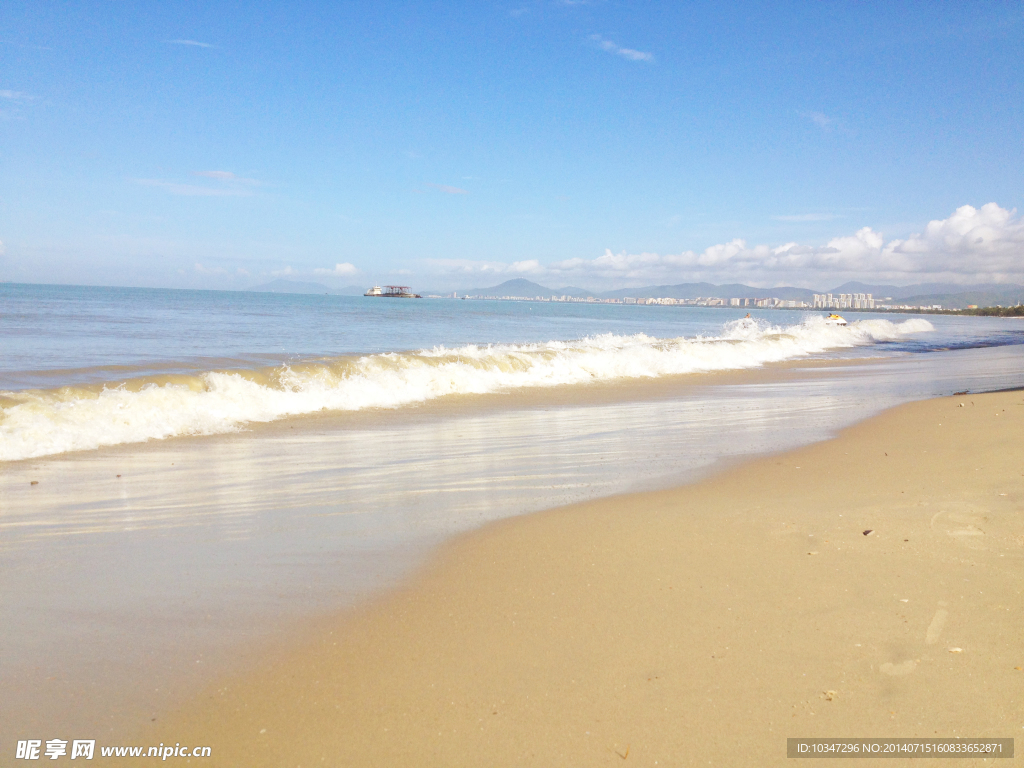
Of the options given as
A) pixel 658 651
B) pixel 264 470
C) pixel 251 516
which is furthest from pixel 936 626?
pixel 264 470

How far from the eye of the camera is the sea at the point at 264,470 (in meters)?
3.32

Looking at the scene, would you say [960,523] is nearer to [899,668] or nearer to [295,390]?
[899,668]

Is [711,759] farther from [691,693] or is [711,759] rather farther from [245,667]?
[245,667]

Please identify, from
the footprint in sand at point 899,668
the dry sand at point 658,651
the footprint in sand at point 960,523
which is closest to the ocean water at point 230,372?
the dry sand at point 658,651

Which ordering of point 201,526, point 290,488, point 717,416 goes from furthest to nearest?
point 717,416, point 290,488, point 201,526

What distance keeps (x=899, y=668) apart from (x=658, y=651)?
103 centimetres

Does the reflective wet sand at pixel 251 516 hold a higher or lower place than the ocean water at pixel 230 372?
lower

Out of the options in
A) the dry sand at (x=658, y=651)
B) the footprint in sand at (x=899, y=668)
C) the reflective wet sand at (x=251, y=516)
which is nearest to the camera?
the dry sand at (x=658, y=651)

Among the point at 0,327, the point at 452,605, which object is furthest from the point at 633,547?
the point at 0,327

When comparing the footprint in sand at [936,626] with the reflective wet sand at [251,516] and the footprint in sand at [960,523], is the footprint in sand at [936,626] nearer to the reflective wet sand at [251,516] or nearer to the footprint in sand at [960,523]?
the footprint in sand at [960,523]

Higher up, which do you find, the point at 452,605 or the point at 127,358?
the point at 127,358

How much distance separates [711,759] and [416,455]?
580 cm

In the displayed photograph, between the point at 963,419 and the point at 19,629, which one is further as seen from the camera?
the point at 963,419

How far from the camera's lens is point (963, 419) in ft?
31.0
